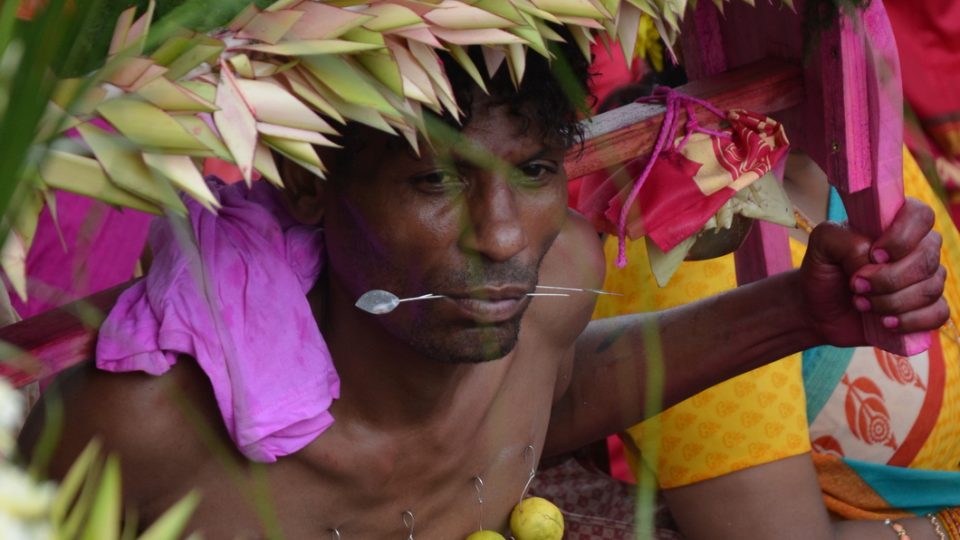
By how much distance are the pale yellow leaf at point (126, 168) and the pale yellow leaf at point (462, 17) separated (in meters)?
0.28

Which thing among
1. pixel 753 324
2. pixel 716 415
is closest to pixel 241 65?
pixel 753 324

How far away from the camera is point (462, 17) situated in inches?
44.4

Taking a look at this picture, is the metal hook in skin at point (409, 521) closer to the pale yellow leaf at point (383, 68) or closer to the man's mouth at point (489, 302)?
the man's mouth at point (489, 302)

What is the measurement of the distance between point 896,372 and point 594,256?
0.74 meters

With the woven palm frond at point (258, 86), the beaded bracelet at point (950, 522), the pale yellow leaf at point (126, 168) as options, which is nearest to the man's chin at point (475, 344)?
the woven palm frond at point (258, 86)

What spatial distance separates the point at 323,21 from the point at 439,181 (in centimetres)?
44

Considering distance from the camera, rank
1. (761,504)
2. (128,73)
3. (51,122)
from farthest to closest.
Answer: (761,504) → (128,73) → (51,122)

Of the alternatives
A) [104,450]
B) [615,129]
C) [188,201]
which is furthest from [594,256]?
[104,450]

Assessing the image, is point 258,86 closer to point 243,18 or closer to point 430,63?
point 243,18

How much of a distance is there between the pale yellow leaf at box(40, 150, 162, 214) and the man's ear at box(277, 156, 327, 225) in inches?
25.0

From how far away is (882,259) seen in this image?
5.64ft

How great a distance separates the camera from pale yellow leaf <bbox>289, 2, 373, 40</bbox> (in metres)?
1.05

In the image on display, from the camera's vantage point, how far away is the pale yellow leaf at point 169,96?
3.12 feet

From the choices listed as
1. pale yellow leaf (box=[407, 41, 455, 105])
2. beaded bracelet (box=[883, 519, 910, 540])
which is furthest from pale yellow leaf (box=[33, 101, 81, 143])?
beaded bracelet (box=[883, 519, 910, 540])
